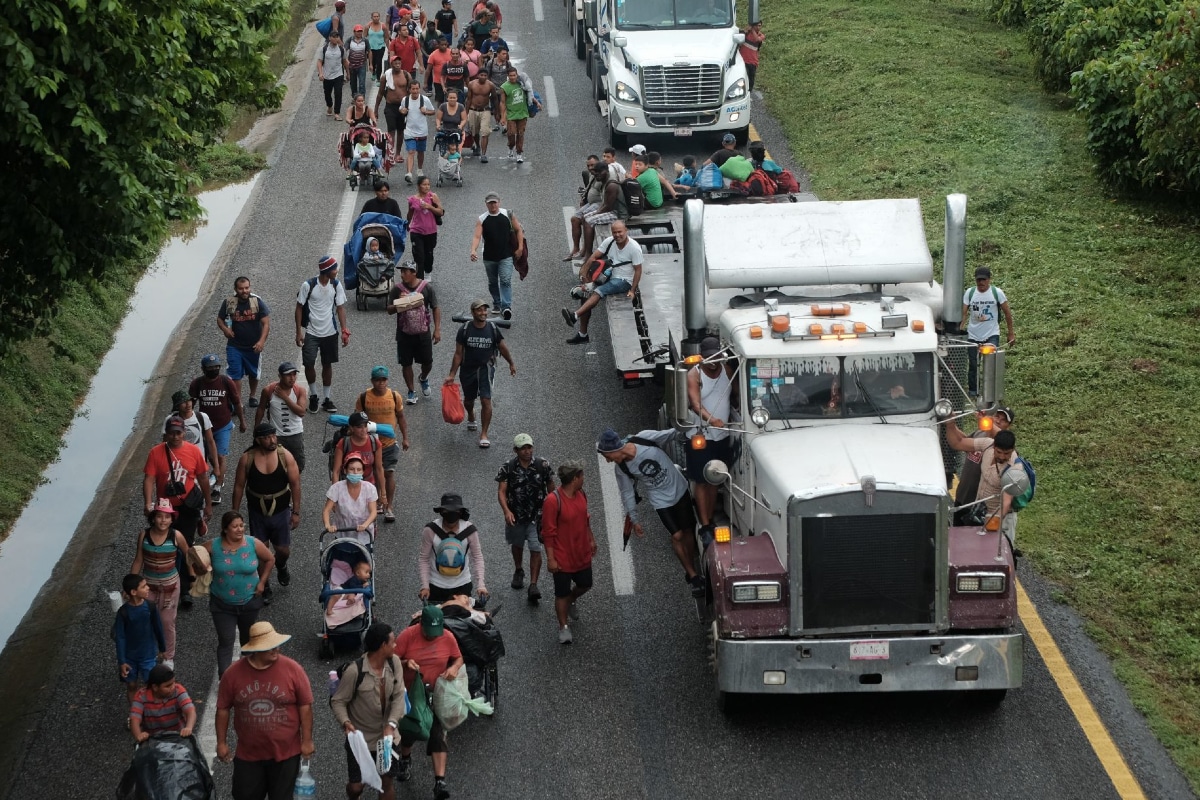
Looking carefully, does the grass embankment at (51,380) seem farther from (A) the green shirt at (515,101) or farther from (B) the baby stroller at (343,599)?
(A) the green shirt at (515,101)

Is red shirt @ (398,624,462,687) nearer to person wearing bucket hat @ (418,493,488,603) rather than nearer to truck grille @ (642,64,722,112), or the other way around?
person wearing bucket hat @ (418,493,488,603)

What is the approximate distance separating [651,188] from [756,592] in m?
9.74

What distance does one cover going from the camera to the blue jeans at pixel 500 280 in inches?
772

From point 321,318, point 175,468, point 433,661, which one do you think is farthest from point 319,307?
point 433,661

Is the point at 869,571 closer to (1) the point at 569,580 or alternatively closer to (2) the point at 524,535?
(1) the point at 569,580

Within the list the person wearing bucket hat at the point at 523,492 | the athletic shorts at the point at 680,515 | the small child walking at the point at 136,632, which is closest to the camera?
the small child walking at the point at 136,632

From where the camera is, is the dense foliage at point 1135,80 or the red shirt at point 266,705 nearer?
the red shirt at point 266,705

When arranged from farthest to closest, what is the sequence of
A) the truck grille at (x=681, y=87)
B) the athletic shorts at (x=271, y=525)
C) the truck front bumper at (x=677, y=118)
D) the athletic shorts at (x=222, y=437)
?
the truck front bumper at (x=677, y=118) → the truck grille at (x=681, y=87) → the athletic shorts at (x=222, y=437) → the athletic shorts at (x=271, y=525)

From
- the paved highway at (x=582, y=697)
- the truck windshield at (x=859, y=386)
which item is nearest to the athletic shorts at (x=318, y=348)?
the paved highway at (x=582, y=697)

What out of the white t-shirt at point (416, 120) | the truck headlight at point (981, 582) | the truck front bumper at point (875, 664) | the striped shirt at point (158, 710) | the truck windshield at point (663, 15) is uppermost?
the striped shirt at point (158, 710)

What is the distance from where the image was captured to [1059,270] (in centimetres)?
2042

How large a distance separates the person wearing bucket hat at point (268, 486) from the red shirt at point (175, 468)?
0.41 metres

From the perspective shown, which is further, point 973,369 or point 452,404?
point 452,404

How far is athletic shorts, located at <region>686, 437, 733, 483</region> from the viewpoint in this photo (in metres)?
12.7
